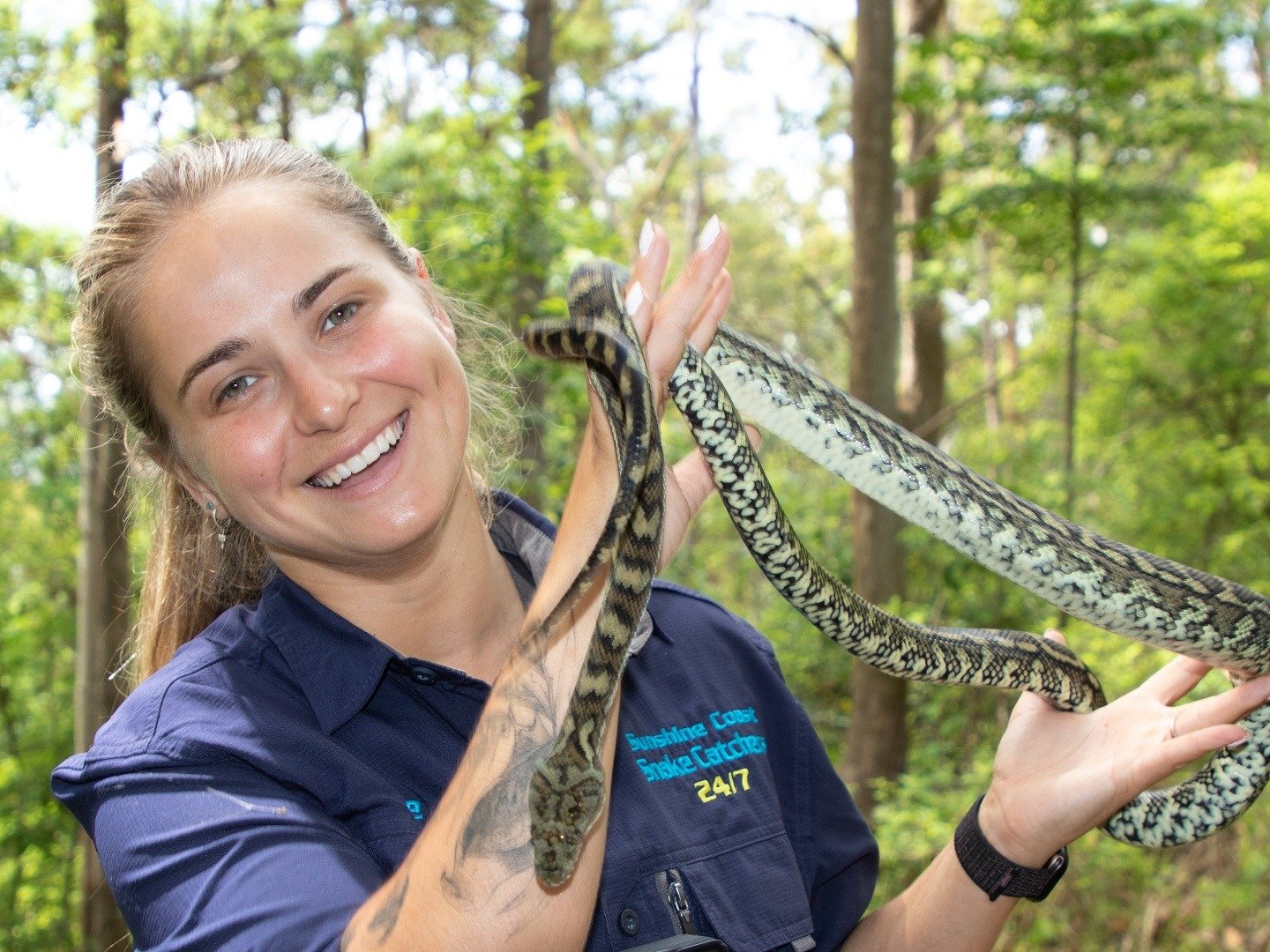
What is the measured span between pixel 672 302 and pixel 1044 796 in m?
1.51

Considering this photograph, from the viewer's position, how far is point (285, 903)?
1670 mm

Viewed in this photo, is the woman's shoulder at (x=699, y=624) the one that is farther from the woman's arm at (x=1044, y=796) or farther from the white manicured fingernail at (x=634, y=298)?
the white manicured fingernail at (x=634, y=298)

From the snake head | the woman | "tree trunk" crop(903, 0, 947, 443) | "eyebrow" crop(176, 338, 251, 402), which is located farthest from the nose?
"tree trunk" crop(903, 0, 947, 443)

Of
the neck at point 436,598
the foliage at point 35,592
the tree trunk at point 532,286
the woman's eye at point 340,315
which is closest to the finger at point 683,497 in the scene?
the neck at point 436,598

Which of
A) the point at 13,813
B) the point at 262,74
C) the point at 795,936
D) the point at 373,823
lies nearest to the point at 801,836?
the point at 795,936

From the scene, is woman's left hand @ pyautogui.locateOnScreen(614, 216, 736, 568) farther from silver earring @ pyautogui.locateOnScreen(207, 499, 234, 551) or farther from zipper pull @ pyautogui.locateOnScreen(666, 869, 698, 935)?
silver earring @ pyautogui.locateOnScreen(207, 499, 234, 551)

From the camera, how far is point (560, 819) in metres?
1.76

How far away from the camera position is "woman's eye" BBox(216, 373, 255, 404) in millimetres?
2086

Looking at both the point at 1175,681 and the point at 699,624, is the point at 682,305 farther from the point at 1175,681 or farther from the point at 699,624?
the point at 1175,681

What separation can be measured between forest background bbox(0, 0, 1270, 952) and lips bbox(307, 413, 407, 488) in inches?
48.4

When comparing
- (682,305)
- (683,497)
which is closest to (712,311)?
(682,305)

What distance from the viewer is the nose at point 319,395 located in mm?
2014

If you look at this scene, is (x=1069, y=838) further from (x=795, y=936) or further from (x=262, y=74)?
(x=262, y=74)

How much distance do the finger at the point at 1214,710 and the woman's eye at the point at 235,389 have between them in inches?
90.0
